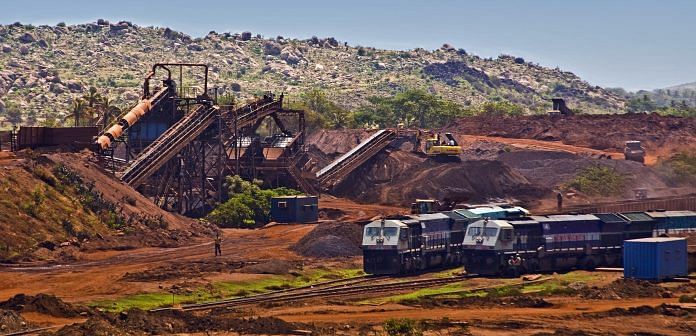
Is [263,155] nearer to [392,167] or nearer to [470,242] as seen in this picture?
[392,167]

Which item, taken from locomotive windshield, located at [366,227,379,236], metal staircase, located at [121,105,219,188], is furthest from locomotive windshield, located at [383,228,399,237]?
metal staircase, located at [121,105,219,188]

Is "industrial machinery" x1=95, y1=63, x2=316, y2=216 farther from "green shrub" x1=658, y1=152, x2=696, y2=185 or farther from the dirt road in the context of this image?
the dirt road

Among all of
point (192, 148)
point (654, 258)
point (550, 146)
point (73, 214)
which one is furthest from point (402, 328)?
point (550, 146)

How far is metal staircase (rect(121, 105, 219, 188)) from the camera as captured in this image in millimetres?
90938

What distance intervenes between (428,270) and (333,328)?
23.2 meters

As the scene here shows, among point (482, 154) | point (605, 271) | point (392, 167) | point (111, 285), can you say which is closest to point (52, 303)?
point (111, 285)

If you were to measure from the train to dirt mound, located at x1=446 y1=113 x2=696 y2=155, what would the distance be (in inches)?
3090

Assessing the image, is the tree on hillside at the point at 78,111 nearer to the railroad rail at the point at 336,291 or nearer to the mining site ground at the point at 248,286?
the mining site ground at the point at 248,286

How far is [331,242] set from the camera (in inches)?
3130

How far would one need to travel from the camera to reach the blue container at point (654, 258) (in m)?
64.9

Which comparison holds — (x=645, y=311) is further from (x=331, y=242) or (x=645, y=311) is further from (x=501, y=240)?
(x=331, y=242)

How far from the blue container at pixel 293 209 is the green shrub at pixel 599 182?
34.7 meters

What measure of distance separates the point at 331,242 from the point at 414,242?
455 inches

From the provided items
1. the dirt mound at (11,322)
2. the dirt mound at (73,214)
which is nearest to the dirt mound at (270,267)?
the dirt mound at (73,214)
